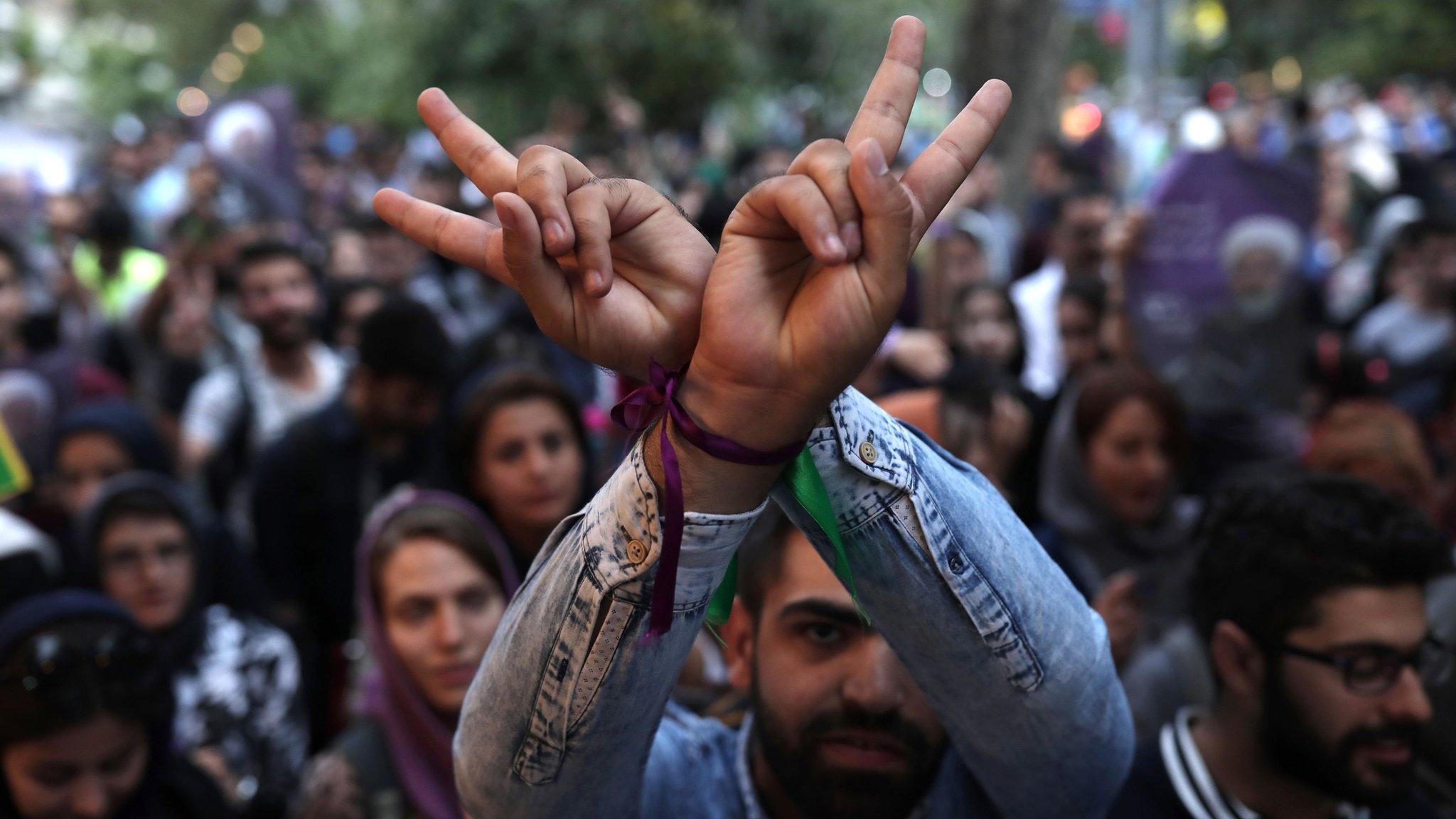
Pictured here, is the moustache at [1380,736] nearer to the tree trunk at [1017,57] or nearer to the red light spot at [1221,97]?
the tree trunk at [1017,57]

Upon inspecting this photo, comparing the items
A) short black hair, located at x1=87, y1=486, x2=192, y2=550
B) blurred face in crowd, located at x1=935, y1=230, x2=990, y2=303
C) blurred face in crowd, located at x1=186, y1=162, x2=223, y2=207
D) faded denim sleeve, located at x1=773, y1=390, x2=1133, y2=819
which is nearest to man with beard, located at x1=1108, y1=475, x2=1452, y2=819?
faded denim sleeve, located at x1=773, y1=390, x2=1133, y2=819

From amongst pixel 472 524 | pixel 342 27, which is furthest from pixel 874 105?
pixel 342 27

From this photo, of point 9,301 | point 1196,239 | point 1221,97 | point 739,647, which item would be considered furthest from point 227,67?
point 739,647

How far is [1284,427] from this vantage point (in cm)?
484

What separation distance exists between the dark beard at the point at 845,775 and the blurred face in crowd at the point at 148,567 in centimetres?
241

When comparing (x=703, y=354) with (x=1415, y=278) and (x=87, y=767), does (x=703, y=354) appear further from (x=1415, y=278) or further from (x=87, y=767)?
(x=1415, y=278)

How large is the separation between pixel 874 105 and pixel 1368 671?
137 centimetres

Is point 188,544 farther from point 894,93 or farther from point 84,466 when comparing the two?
point 894,93

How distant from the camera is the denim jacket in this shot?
1.31 meters

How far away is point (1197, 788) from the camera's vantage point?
2.12m

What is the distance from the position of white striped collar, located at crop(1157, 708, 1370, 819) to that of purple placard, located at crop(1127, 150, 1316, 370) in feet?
9.74

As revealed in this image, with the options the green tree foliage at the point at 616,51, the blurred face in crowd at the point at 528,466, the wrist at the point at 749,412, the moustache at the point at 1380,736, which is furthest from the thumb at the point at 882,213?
the green tree foliage at the point at 616,51

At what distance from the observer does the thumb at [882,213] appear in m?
1.16

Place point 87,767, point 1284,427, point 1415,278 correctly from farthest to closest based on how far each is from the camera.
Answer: point 1415,278 → point 1284,427 → point 87,767
